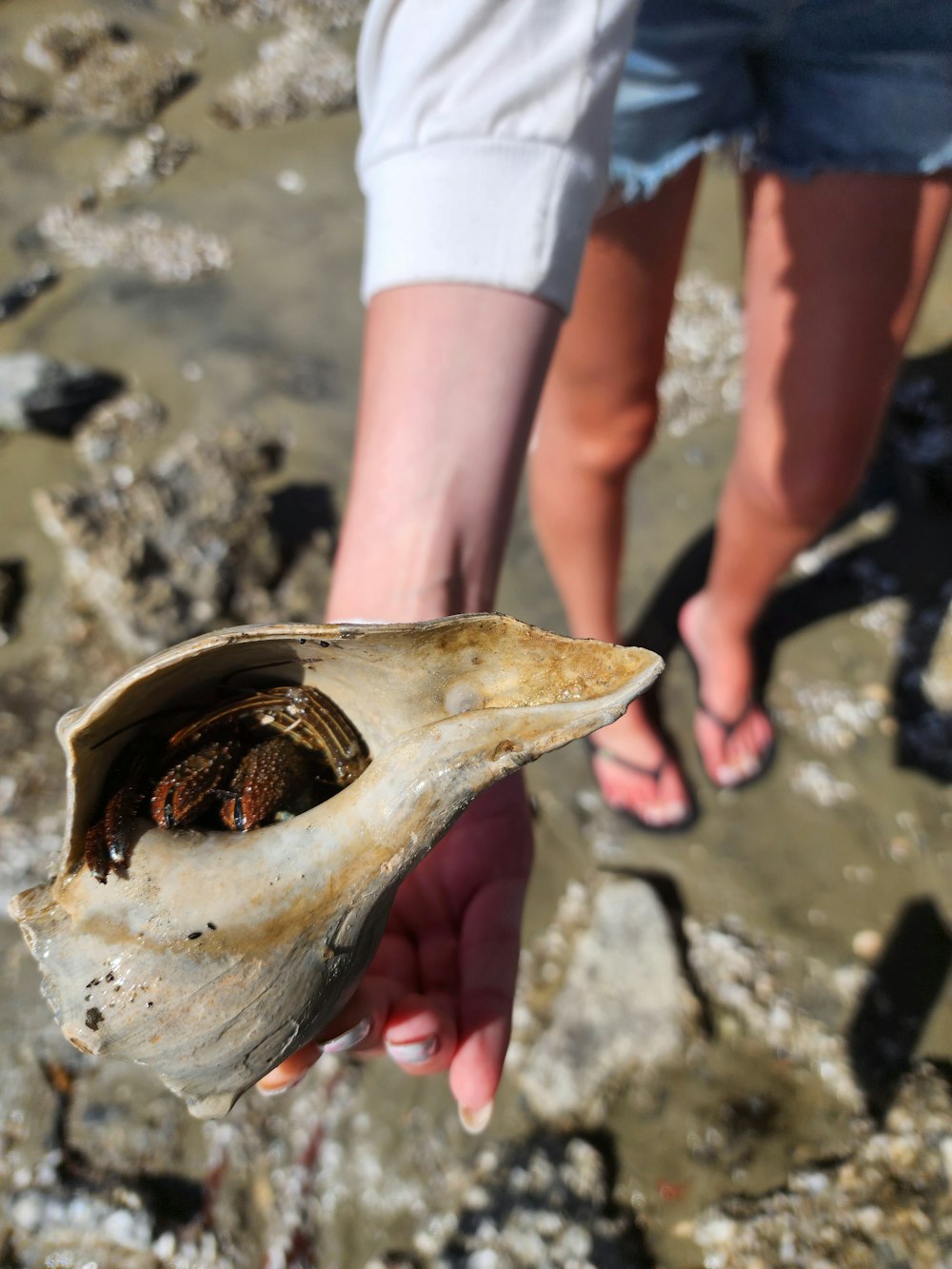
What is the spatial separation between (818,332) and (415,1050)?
174 cm

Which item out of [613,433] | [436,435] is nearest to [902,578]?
[613,433]

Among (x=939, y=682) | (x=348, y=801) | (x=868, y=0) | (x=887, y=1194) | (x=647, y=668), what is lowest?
(x=887, y=1194)

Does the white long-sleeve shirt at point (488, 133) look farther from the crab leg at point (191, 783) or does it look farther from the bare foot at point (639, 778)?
the bare foot at point (639, 778)

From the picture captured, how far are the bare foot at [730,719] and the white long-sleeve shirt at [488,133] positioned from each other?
5.95ft

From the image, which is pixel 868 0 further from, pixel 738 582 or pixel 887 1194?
pixel 887 1194

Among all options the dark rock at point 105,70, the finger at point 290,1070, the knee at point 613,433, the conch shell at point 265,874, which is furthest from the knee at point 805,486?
the dark rock at point 105,70

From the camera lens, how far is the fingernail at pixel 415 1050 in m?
1.29

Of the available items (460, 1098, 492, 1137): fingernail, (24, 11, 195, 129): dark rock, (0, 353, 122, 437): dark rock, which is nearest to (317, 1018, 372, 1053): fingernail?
(460, 1098, 492, 1137): fingernail

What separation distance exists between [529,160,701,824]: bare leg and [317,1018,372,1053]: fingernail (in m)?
1.61

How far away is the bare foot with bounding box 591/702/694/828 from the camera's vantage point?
9.27 ft

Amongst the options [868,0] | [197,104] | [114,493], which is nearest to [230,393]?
[114,493]

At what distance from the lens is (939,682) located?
3061mm

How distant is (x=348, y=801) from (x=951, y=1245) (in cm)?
187

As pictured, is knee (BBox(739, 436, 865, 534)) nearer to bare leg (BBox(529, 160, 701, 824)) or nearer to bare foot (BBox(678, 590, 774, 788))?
bare leg (BBox(529, 160, 701, 824))
